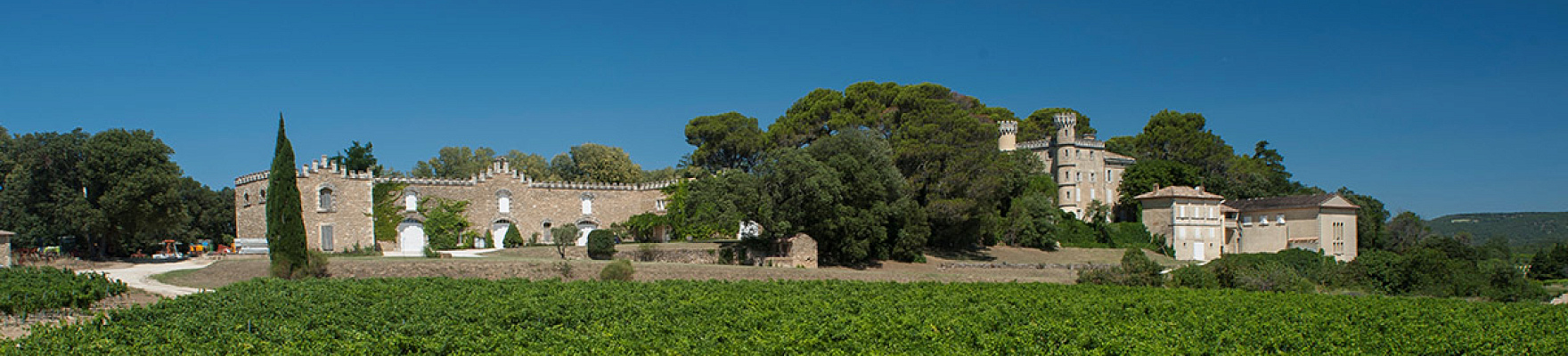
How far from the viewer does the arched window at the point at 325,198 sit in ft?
124

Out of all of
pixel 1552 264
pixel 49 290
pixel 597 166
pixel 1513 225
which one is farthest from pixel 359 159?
pixel 1513 225

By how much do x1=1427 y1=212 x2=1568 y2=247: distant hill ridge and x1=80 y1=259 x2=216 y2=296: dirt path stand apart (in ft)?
347

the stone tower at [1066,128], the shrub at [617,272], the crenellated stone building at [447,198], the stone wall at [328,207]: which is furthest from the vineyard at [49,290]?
the stone tower at [1066,128]

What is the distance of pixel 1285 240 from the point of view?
178ft

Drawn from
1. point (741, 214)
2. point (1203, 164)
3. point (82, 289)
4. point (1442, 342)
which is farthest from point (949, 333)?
point (1203, 164)

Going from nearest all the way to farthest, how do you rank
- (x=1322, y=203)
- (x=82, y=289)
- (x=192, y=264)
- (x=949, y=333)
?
1. (x=949, y=333)
2. (x=82, y=289)
3. (x=192, y=264)
4. (x=1322, y=203)

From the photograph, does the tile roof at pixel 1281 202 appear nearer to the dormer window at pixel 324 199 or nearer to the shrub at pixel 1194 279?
the shrub at pixel 1194 279

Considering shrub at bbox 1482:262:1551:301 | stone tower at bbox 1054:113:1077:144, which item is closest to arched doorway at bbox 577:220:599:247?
stone tower at bbox 1054:113:1077:144

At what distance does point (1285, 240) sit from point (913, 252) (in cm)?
2577

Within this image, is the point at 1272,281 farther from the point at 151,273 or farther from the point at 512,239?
the point at 151,273

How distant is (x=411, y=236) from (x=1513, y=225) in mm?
117574

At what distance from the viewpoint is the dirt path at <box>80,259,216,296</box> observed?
2461 centimetres

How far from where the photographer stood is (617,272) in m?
27.3

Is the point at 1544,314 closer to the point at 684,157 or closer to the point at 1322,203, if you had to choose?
the point at 1322,203
